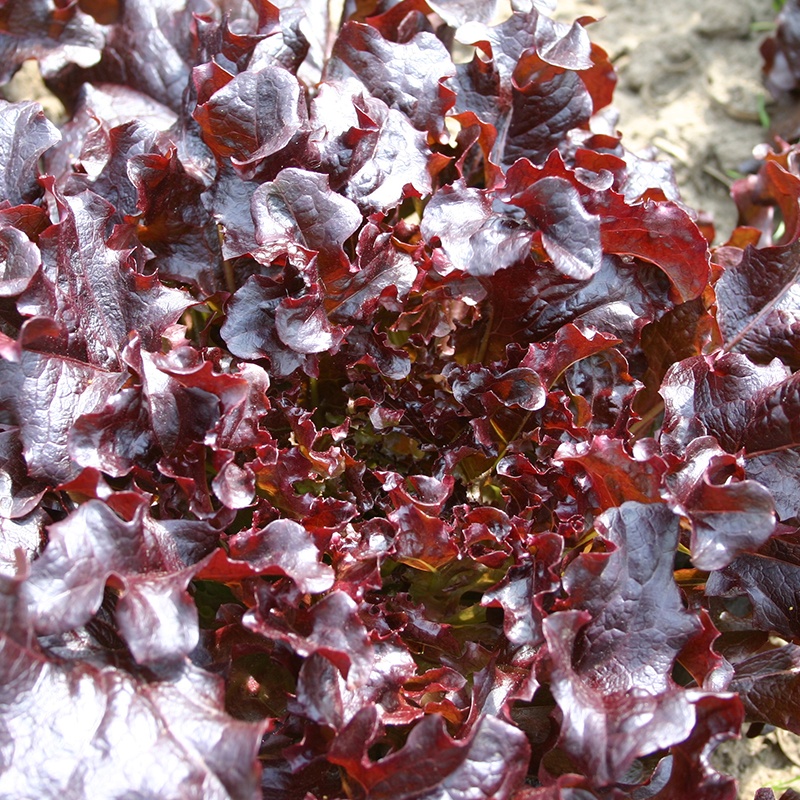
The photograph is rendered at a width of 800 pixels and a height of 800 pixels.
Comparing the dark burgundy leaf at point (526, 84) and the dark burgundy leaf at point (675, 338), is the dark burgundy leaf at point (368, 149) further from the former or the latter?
the dark burgundy leaf at point (675, 338)

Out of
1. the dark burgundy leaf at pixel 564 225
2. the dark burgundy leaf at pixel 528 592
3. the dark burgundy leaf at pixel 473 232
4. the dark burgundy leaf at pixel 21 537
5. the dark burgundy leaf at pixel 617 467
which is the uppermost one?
the dark burgundy leaf at pixel 564 225

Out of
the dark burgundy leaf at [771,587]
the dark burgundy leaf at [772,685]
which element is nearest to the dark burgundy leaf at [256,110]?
the dark burgundy leaf at [771,587]

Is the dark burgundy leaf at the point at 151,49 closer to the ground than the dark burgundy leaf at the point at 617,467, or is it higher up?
higher up

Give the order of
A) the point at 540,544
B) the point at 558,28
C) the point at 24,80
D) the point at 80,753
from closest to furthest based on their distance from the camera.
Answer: the point at 80,753 < the point at 540,544 < the point at 558,28 < the point at 24,80

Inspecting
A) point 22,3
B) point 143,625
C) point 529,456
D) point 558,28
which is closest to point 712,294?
point 529,456

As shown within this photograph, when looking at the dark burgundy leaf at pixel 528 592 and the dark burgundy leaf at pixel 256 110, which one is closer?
the dark burgundy leaf at pixel 528 592

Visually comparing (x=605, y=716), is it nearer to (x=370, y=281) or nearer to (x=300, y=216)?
(x=370, y=281)

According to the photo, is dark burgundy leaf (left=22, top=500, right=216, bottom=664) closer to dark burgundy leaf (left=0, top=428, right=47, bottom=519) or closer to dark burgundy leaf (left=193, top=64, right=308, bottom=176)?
dark burgundy leaf (left=0, top=428, right=47, bottom=519)

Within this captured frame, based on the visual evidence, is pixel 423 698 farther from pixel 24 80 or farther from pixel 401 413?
pixel 24 80
